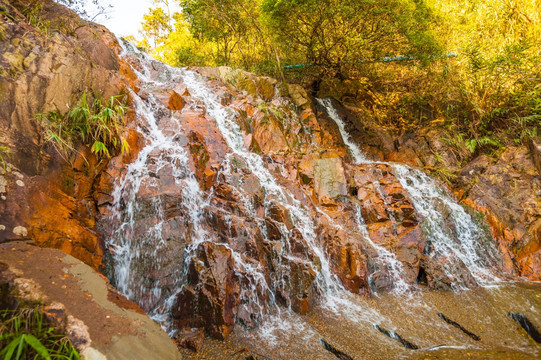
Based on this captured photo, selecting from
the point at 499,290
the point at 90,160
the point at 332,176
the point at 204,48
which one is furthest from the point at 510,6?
the point at 90,160

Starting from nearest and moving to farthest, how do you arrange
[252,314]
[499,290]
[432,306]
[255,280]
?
1. [252,314]
2. [255,280]
3. [432,306]
4. [499,290]

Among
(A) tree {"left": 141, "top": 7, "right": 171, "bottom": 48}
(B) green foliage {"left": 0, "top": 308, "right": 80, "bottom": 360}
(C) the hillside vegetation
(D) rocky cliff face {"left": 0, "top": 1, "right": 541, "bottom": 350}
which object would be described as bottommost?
(B) green foliage {"left": 0, "top": 308, "right": 80, "bottom": 360}

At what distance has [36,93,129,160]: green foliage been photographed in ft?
15.1

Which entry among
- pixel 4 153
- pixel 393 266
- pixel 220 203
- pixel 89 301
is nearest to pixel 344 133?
pixel 393 266

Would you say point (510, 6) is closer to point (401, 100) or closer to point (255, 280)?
point (401, 100)

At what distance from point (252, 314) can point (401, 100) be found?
12598 mm

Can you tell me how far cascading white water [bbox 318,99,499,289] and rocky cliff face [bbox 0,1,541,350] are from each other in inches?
1.7

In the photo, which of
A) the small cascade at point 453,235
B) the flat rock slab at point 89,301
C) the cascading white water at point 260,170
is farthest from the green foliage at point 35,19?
the small cascade at point 453,235

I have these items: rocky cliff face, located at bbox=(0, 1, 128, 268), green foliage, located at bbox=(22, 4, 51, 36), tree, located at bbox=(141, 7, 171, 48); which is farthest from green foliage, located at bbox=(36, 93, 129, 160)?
tree, located at bbox=(141, 7, 171, 48)

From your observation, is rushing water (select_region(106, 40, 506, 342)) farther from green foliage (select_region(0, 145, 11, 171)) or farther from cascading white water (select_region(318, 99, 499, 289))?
green foliage (select_region(0, 145, 11, 171))

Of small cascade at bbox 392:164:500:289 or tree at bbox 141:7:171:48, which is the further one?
tree at bbox 141:7:171:48

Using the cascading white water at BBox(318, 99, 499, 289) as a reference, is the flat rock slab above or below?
below

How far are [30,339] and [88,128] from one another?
13.3 feet

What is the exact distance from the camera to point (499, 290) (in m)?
6.05
